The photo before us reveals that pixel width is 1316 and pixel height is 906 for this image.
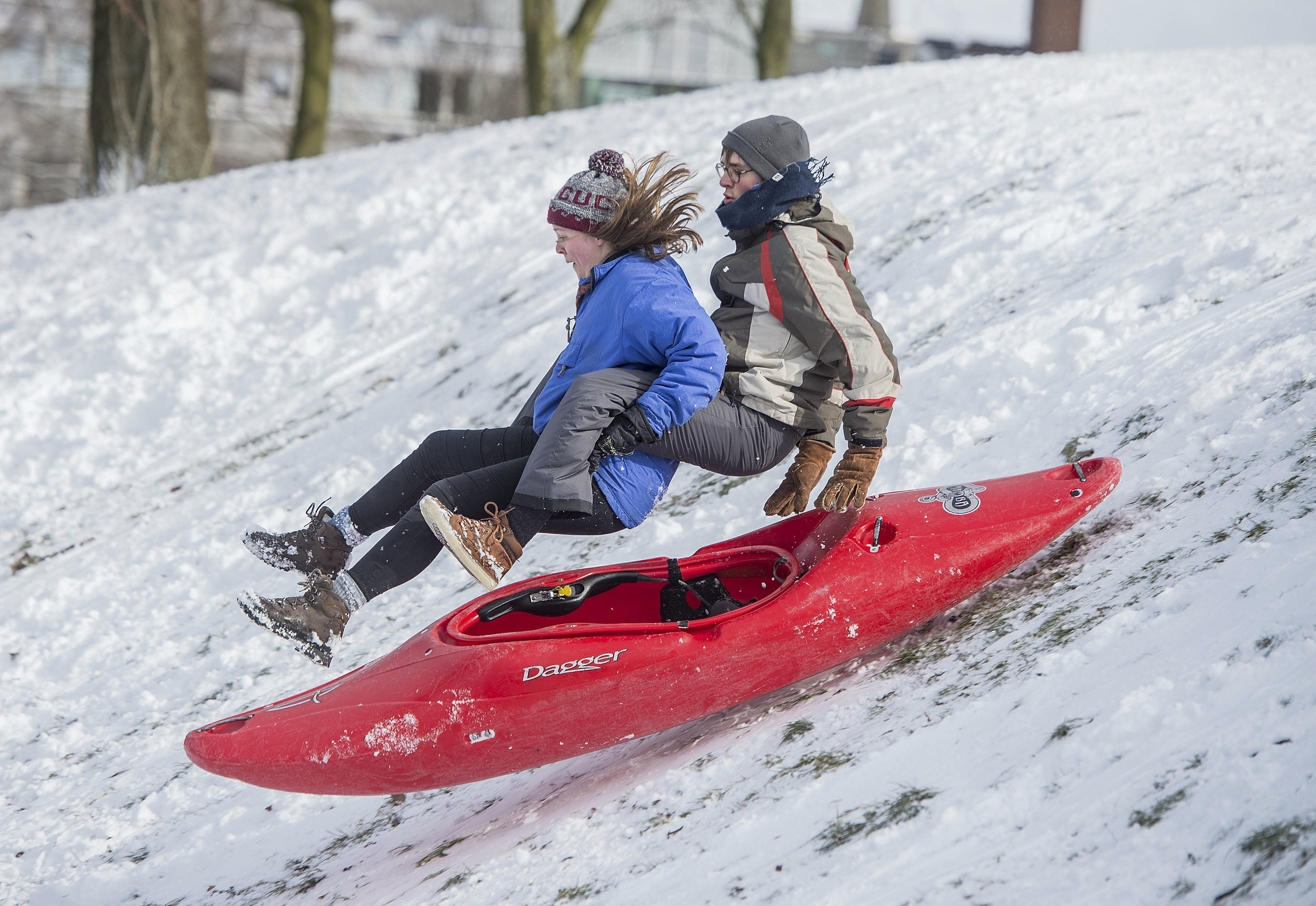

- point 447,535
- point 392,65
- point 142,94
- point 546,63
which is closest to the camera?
point 447,535

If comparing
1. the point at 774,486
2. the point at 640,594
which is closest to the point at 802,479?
the point at 640,594

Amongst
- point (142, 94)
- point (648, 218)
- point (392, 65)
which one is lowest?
point (648, 218)

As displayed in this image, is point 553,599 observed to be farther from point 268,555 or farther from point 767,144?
point 767,144

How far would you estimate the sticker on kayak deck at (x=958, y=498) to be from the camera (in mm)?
2982

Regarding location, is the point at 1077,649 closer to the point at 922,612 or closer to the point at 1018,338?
the point at 922,612

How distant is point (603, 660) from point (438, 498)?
591 mm

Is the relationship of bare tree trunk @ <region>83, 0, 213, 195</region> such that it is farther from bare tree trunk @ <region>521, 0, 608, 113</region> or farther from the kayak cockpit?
the kayak cockpit

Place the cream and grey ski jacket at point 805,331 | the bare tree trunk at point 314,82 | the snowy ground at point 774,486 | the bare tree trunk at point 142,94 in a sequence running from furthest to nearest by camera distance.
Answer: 1. the bare tree trunk at point 314,82
2. the bare tree trunk at point 142,94
3. the cream and grey ski jacket at point 805,331
4. the snowy ground at point 774,486

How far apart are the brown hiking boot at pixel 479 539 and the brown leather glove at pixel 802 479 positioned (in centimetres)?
76

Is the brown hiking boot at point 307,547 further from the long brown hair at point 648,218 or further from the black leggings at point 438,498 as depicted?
the long brown hair at point 648,218

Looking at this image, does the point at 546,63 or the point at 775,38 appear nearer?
the point at 546,63

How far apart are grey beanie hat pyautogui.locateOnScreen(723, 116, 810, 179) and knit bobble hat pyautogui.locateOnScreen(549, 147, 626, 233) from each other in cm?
31

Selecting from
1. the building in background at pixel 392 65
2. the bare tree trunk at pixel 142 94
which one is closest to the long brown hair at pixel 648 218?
the bare tree trunk at pixel 142 94

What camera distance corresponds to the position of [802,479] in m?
3.05
